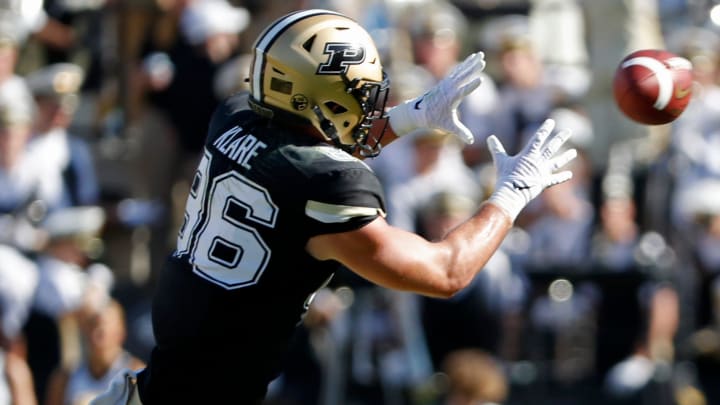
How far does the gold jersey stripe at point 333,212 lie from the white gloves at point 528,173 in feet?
1.72

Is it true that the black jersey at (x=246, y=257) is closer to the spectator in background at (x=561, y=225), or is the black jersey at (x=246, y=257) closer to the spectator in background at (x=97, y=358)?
the spectator in background at (x=97, y=358)

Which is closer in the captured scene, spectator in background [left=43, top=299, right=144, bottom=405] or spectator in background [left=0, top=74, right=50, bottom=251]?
spectator in background [left=43, top=299, right=144, bottom=405]

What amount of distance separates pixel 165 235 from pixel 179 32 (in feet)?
4.23

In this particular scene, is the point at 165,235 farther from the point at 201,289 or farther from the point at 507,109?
the point at 201,289

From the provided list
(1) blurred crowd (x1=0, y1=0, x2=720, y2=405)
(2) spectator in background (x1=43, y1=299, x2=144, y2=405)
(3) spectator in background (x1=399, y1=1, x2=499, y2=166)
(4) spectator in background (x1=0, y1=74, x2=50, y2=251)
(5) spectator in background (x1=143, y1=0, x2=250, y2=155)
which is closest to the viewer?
(2) spectator in background (x1=43, y1=299, x2=144, y2=405)

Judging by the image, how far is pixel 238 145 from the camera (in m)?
4.35

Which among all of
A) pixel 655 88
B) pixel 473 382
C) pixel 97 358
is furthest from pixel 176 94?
pixel 655 88

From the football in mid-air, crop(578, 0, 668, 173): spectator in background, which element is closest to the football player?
the football in mid-air

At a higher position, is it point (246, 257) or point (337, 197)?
point (337, 197)

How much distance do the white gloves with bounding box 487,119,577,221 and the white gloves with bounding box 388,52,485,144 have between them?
23 cm

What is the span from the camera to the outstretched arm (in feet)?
13.5

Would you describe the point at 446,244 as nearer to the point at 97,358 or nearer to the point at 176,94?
the point at 97,358

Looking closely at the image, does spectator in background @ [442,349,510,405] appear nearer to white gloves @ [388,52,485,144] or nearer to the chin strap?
white gloves @ [388,52,485,144]

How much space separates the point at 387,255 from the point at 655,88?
1464mm
